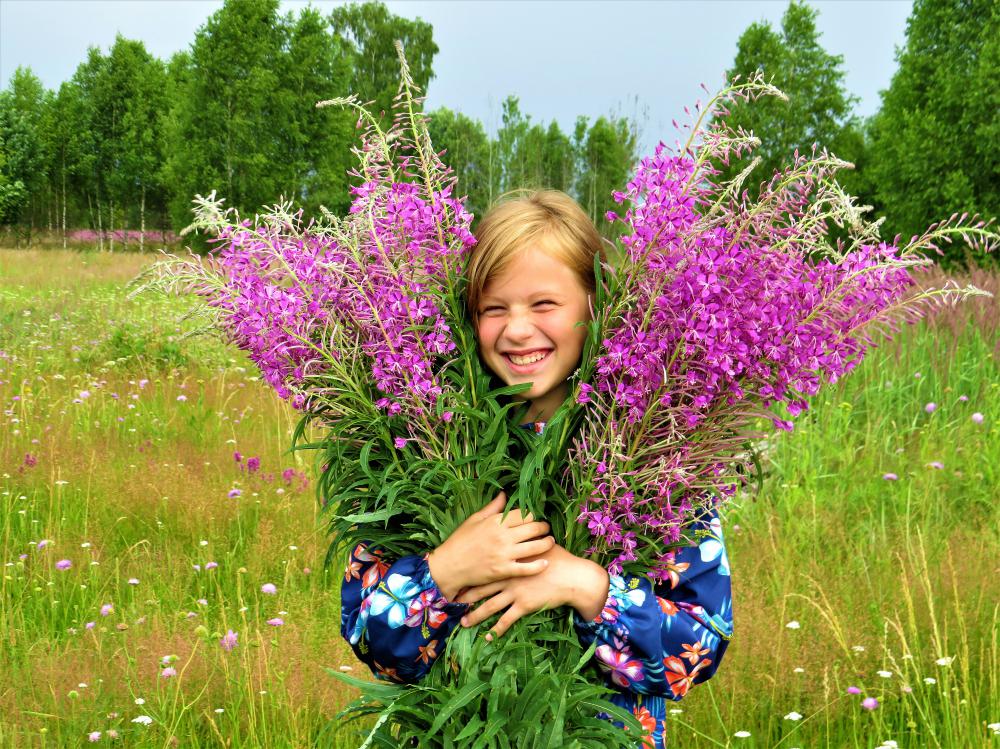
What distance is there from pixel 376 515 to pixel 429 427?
7.4 inches

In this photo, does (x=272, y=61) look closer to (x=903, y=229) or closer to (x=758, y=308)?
(x=903, y=229)

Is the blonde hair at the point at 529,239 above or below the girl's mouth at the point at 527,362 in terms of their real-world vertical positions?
above

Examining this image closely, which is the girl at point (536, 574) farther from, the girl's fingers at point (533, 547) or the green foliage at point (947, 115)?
the green foliage at point (947, 115)

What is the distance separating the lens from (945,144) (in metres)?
15.2

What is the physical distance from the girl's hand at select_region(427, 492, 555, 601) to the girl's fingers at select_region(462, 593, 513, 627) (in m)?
0.04

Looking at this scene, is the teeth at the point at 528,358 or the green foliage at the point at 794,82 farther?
the green foliage at the point at 794,82

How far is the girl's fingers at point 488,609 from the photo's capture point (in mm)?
1587

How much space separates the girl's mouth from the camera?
5.57 feet

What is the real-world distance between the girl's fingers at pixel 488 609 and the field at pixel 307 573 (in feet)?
3.66

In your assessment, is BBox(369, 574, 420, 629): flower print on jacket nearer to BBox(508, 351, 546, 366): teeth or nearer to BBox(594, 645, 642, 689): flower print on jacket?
BBox(594, 645, 642, 689): flower print on jacket

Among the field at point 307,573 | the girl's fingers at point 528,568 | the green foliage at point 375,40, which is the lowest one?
the field at point 307,573

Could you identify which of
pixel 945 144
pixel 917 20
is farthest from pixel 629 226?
pixel 917 20

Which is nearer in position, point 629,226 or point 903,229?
point 629,226

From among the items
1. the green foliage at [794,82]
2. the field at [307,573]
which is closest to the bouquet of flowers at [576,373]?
the field at [307,573]
